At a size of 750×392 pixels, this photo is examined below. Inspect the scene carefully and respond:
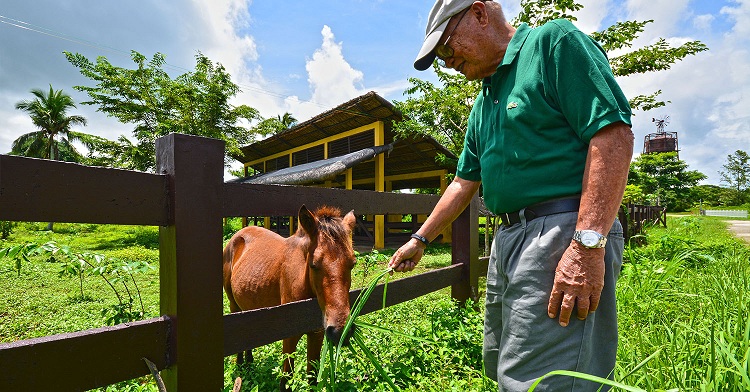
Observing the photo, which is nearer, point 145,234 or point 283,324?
point 283,324

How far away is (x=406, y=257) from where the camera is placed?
1.79 meters

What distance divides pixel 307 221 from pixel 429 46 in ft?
3.70

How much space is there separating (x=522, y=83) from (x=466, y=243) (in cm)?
232

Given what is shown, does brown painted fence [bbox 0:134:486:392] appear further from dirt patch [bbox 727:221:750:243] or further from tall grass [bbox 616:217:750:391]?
dirt patch [bbox 727:221:750:243]

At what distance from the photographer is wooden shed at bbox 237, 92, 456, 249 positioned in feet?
37.6

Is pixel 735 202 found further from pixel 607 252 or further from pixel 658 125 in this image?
pixel 607 252

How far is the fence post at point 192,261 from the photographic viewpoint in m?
1.51

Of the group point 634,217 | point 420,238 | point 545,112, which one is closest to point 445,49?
point 545,112

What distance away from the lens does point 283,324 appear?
1.93 metres

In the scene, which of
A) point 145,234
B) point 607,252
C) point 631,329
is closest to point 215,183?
point 607,252

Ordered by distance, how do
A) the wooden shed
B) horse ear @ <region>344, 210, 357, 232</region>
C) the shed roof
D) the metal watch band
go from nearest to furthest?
the metal watch band, horse ear @ <region>344, 210, 357, 232</region>, the wooden shed, the shed roof

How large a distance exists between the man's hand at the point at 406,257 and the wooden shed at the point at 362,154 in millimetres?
8435

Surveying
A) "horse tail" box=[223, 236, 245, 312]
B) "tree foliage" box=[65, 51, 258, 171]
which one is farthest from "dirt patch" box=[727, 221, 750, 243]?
"tree foliage" box=[65, 51, 258, 171]

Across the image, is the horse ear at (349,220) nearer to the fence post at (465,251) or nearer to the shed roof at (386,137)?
the fence post at (465,251)
